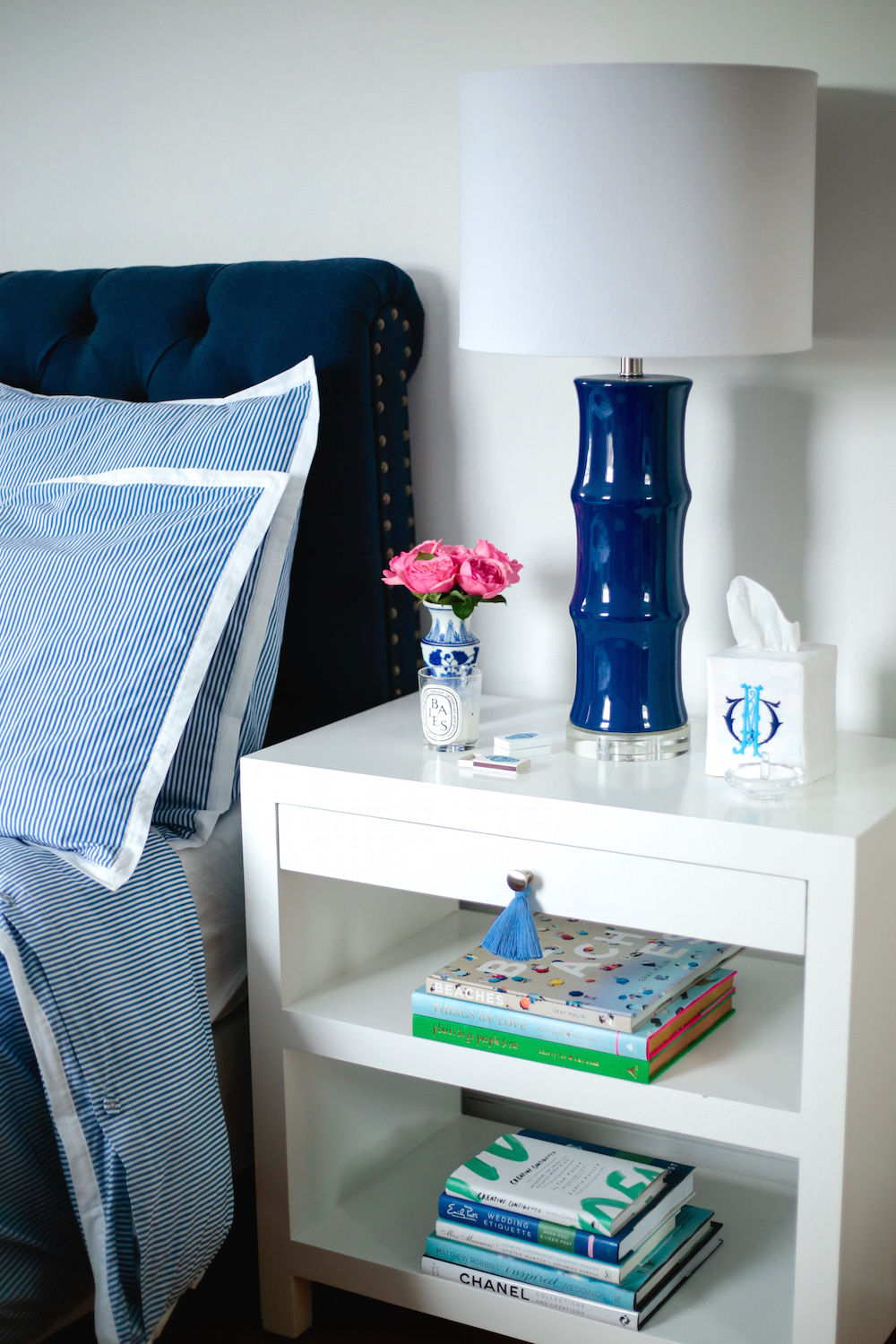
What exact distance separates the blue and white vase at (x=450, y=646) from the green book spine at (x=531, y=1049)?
36 centimetres

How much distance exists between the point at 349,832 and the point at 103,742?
269mm

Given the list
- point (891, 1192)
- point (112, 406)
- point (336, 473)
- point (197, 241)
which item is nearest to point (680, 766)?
point (891, 1192)

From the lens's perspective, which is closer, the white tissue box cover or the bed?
the white tissue box cover

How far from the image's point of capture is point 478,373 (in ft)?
5.59

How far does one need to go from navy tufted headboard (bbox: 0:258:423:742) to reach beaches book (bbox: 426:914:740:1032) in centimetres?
42

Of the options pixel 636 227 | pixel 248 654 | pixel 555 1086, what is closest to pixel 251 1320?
pixel 555 1086

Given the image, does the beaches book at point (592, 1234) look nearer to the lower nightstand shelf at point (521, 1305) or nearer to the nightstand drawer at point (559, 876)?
the lower nightstand shelf at point (521, 1305)

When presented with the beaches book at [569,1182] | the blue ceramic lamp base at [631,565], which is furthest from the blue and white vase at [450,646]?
the beaches book at [569,1182]

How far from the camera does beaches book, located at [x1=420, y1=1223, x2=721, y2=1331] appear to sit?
130 cm

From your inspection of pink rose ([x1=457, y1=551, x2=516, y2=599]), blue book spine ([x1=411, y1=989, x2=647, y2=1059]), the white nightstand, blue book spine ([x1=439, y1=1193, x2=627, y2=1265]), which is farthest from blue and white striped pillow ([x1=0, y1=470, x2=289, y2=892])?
blue book spine ([x1=439, y1=1193, x2=627, y2=1265])

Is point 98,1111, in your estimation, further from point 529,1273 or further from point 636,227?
point 636,227

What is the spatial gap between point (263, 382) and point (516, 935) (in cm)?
78

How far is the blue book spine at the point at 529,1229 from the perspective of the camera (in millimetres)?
1311

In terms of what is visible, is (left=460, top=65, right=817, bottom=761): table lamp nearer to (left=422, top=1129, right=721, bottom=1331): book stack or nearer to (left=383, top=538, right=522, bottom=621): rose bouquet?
(left=383, top=538, right=522, bottom=621): rose bouquet
